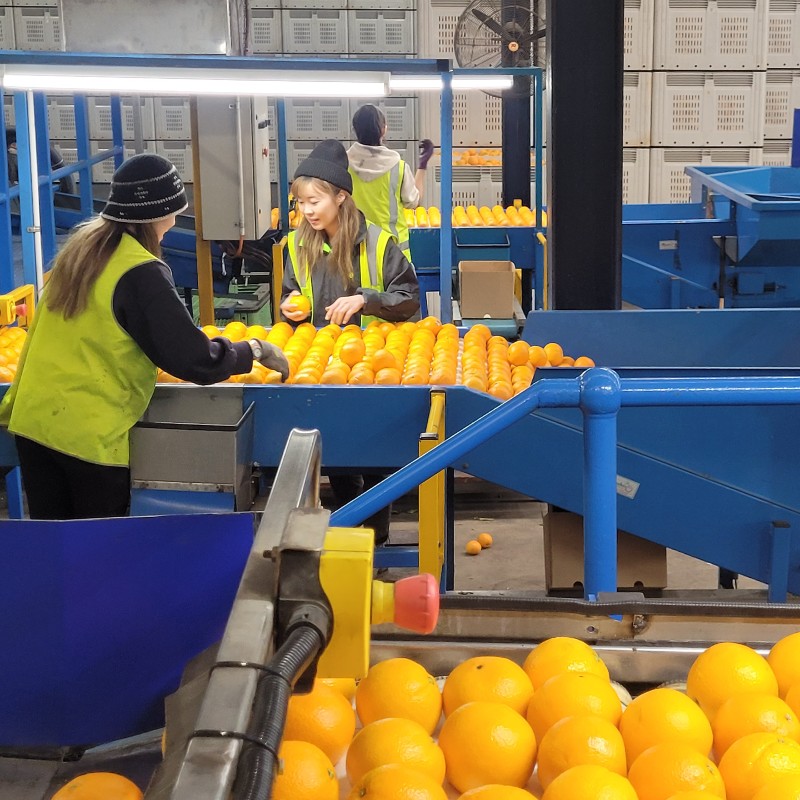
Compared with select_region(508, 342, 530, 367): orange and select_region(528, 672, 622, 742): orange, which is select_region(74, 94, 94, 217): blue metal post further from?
select_region(528, 672, 622, 742): orange

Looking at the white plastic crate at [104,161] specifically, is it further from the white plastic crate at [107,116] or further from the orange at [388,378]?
the orange at [388,378]

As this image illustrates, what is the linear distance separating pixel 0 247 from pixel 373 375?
7.88 ft

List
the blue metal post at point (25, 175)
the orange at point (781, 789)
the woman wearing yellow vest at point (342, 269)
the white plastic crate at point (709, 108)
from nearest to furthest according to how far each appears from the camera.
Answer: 1. the orange at point (781, 789)
2. the woman wearing yellow vest at point (342, 269)
3. the blue metal post at point (25, 175)
4. the white plastic crate at point (709, 108)

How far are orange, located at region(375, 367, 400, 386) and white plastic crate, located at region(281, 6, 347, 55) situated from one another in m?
8.03

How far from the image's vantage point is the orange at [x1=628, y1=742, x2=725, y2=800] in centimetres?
119

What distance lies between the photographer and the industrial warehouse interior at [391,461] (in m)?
1.22

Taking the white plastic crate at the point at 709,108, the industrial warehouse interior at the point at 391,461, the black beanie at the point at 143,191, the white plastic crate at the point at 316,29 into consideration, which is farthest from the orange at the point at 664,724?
the white plastic crate at the point at 316,29

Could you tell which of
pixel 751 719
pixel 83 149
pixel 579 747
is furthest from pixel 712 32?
pixel 579 747

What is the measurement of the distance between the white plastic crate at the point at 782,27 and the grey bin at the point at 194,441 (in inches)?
360

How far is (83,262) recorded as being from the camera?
117 inches

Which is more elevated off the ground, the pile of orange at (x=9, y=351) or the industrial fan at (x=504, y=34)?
the industrial fan at (x=504, y=34)

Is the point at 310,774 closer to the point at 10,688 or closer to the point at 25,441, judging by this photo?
the point at 10,688

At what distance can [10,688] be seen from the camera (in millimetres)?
1520

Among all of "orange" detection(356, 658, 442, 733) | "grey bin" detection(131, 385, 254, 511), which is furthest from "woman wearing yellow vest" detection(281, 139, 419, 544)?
"orange" detection(356, 658, 442, 733)
